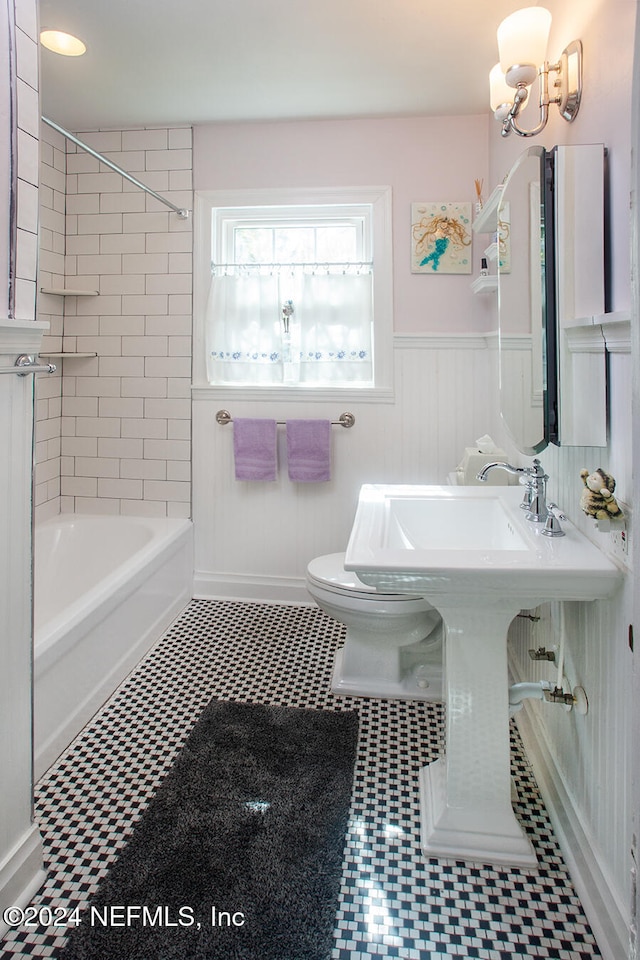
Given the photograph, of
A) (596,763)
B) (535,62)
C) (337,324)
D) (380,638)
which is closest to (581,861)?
(596,763)

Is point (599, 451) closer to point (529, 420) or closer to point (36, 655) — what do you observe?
point (529, 420)

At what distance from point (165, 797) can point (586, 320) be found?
5.51 ft

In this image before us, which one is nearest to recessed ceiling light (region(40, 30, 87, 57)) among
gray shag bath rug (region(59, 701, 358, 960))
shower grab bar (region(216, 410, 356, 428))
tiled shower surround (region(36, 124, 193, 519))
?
tiled shower surround (region(36, 124, 193, 519))

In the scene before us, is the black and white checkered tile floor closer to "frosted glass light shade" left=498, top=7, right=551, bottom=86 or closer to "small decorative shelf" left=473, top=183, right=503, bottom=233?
"small decorative shelf" left=473, top=183, right=503, bottom=233

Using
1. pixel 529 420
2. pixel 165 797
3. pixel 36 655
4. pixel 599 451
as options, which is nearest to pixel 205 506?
pixel 36 655

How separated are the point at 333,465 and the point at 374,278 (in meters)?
0.96

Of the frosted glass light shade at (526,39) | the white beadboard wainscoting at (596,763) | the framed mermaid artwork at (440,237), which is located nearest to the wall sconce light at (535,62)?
the frosted glass light shade at (526,39)

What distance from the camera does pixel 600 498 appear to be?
129 centimetres

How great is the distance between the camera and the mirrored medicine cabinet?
1468 millimetres

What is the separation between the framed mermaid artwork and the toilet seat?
1.55 meters

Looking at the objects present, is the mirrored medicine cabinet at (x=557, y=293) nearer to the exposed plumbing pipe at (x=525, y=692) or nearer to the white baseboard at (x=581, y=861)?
the exposed plumbing pipe at (x=525, y=692)

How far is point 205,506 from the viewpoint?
3383 mm

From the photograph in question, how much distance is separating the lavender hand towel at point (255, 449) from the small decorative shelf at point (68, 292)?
39.8 inches

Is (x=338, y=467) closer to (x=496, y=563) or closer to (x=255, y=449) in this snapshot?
(x=255, y=449)
